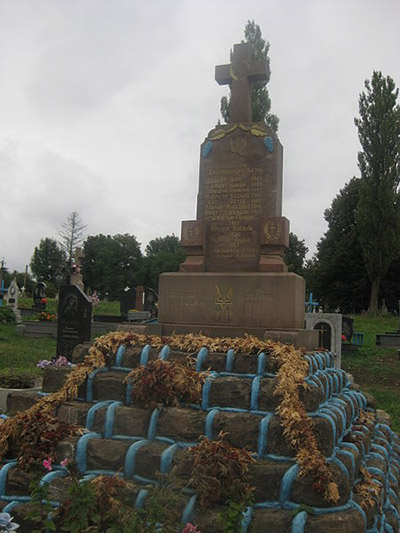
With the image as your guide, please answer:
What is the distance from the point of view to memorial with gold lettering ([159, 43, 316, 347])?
19.5ft

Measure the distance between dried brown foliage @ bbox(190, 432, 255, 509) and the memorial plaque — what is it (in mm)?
3324

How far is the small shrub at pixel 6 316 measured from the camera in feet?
66.3

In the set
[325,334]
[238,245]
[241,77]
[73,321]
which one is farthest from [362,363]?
[241,77]

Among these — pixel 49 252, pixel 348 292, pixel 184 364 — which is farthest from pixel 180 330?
pixel 49 252

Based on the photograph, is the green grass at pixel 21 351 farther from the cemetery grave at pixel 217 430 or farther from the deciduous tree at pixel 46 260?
the deciduous tree at pixel 46 260

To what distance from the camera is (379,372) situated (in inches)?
511

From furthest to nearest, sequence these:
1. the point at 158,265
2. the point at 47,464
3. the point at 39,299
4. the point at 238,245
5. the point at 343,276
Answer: the point at 158,265 < the point at 343,276 < the point at 39,299 < the point at 238,245 < the point at 47,464

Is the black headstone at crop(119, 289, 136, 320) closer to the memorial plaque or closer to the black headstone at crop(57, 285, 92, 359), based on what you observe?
the black headstone at crop(57, 285, 92, 359)

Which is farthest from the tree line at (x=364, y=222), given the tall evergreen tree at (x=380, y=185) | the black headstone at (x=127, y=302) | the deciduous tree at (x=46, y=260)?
the deciduous tree at (x=46, y=260)

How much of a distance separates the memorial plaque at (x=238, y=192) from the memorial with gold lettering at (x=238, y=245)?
0.04 ft

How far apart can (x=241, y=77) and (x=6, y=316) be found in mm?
16135

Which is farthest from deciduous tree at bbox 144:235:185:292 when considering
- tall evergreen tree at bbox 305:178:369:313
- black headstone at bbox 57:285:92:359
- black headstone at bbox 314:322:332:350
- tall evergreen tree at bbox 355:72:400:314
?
black headstone at bbox 57:285:92:359

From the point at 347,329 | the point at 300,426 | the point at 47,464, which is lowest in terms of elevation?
the point at 47,464

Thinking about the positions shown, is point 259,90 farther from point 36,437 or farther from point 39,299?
point 36,437
